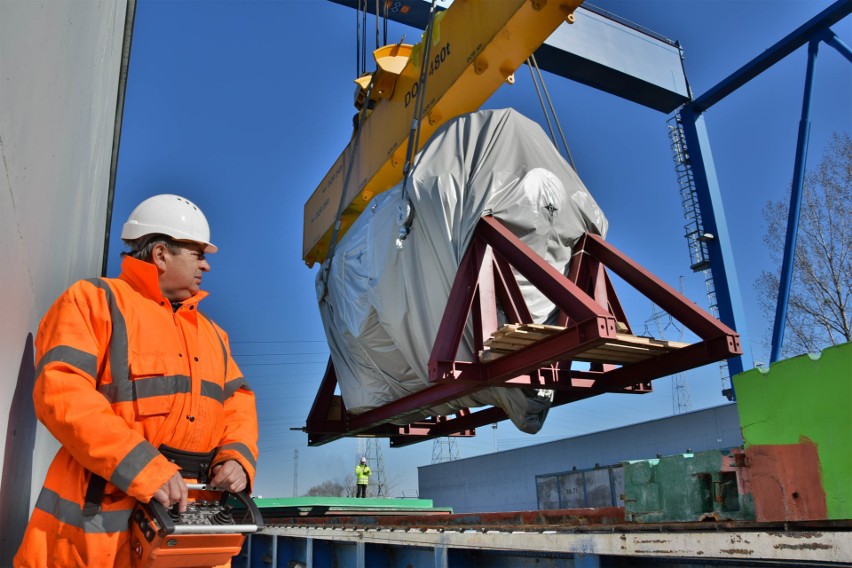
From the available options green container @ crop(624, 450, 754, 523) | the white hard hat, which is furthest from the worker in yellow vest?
the white hard hat

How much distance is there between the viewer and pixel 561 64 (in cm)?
1414

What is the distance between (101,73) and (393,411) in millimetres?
3900

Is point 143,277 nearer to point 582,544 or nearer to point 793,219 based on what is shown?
point 582,544

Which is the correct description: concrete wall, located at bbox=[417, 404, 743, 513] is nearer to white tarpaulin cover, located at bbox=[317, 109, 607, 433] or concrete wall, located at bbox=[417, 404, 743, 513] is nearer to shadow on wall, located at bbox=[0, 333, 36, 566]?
white tarpaulin cover, located at bbox=[317, 109, 607, 433]

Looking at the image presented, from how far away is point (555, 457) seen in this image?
21625mm

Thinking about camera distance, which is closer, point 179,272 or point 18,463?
point 18,463

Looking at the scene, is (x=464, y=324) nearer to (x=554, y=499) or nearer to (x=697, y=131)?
(x=697, y=131)

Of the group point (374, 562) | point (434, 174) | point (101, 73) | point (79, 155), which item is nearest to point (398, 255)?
point (434, 174)

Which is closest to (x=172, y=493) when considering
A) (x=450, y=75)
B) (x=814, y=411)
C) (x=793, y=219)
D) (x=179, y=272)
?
(x=179, y=272)

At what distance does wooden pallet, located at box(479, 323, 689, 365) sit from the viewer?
3.96 m

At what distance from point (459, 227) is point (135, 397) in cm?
317

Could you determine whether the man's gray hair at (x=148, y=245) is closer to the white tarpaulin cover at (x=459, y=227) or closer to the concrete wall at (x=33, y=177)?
the concrete wall at (x=33, y=177)

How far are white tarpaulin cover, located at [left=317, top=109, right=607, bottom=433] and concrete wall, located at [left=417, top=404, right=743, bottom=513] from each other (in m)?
12.2

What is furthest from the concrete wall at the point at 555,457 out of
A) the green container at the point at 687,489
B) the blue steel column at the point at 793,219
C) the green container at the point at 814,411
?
the green container at the point at 814,411
